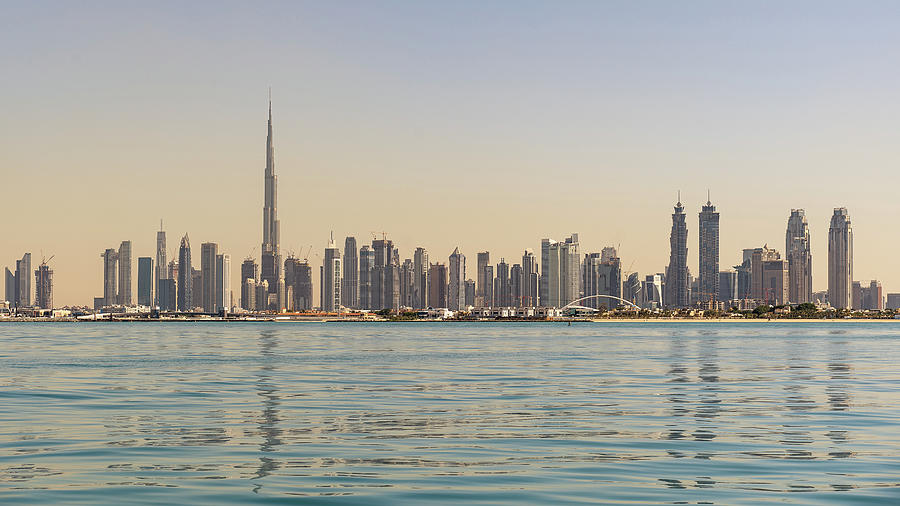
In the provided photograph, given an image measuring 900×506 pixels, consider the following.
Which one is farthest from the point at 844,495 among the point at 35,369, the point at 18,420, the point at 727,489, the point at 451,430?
the point at 35,369

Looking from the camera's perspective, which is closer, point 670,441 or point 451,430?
point 670,441

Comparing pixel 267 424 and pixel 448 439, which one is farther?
pixel 267 424

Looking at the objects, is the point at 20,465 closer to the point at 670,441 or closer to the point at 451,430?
the point at 451,430

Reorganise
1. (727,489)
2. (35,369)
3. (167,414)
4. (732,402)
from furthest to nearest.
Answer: (35,369) < (732,402) < (167,414) < (727,489)

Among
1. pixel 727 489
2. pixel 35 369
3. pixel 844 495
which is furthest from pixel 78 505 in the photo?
pixel 35 369

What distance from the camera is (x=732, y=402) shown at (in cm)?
5262

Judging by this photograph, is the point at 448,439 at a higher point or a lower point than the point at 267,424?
higher

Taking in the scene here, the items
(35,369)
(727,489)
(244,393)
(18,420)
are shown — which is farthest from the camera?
(35,369)

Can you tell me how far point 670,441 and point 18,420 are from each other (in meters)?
26.4

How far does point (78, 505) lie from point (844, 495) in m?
18.8

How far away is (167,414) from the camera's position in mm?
45938

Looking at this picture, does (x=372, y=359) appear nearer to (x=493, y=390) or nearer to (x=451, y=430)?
(x=493, y=390)

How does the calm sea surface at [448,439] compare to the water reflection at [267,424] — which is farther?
the water reflection at [267,424]

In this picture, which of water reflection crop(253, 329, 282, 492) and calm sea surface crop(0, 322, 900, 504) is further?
water reflection crop(253, 329, 282, 492)
